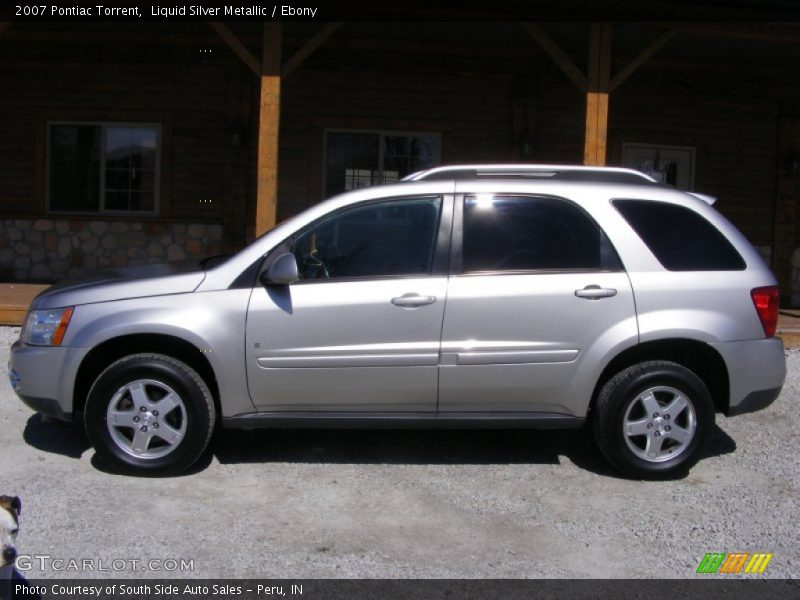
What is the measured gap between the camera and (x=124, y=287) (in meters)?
4.77

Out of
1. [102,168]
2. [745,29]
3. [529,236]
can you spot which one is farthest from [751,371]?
[102,168]

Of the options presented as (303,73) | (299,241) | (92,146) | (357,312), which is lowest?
(357,312)

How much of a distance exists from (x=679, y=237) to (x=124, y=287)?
329cm

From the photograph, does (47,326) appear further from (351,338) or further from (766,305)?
(766,305)

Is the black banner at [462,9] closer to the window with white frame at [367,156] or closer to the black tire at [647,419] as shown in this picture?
the window with white frame at [367,156]

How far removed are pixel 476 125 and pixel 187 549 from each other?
351 inches

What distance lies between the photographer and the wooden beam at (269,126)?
7.93m

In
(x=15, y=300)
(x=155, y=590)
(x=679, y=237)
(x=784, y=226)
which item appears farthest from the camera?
(x=784, y=226)

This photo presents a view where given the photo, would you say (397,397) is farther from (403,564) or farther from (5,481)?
(5,481)

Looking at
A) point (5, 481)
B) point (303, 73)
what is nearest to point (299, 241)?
point (5, 481)

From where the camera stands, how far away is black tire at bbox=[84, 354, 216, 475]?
4.67 m

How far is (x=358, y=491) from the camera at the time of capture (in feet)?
15.4

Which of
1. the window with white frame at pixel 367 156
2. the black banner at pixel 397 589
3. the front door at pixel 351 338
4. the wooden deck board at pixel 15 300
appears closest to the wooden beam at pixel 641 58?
the window with white frame at pixel 367 156

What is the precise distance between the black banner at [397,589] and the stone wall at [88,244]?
844 centimetres
